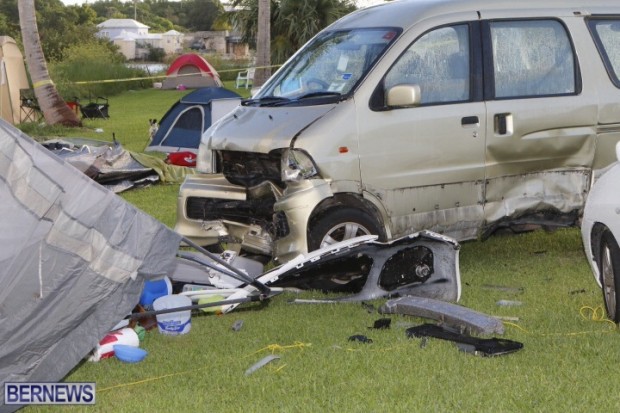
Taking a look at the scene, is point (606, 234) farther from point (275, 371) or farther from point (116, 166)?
point (116, 166)

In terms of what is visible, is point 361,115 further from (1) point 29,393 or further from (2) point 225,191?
(1) point 29,393

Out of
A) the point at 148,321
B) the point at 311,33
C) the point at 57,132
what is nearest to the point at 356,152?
the point at 148,321

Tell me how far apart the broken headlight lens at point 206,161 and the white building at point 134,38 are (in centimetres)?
7108

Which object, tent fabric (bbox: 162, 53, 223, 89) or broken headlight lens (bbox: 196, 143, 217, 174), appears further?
tent fabric (bbox: 162, 53, 223, 89)

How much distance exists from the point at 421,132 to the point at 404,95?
0.37 m

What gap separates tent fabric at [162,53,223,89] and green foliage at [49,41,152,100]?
6.80ft

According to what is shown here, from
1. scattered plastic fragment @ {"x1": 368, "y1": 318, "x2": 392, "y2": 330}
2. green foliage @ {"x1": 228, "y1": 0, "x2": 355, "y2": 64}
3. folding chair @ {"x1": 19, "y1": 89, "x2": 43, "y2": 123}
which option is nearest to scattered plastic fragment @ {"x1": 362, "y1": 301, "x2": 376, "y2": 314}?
scattered plastic fragment @ {"x1": 368, "y1": 318, "x2": 392, "y2": 330}

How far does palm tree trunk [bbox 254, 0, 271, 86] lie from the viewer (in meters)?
27.3

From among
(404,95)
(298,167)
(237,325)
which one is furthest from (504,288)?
(237,325)

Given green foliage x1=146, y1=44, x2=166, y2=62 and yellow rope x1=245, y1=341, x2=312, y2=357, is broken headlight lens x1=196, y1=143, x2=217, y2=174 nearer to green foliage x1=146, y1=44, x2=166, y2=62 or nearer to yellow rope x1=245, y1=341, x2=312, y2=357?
yellow rope x1=245, y1=341, x2=312, y2=357

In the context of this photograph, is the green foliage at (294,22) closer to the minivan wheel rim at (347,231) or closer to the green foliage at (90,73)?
the green foliage at (90,73)

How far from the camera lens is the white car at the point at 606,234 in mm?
6594

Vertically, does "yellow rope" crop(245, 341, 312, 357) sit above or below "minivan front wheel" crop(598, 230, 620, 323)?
below

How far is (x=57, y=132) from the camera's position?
23.2m
